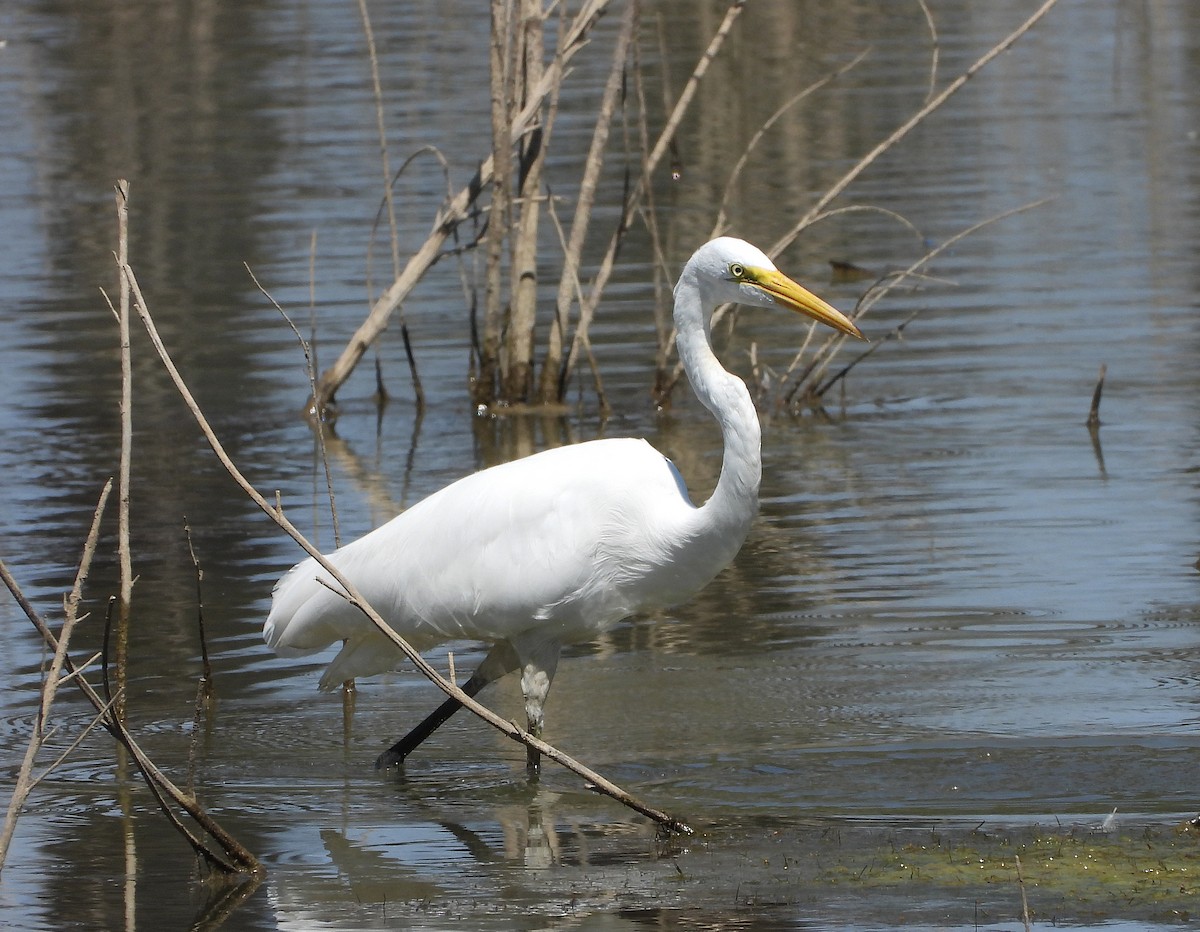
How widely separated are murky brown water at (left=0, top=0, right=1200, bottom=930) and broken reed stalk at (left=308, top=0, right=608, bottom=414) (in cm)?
38

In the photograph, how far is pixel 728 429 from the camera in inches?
246

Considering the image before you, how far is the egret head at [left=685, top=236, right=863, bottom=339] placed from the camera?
20.5ft

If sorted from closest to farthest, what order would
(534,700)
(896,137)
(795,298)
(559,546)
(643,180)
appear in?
(795,298) → (559,546) → (534,700) → (896,137) → (643,180)

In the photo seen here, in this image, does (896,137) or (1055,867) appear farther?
(896,137)

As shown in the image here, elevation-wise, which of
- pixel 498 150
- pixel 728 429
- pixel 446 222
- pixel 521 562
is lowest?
pixel 521 562

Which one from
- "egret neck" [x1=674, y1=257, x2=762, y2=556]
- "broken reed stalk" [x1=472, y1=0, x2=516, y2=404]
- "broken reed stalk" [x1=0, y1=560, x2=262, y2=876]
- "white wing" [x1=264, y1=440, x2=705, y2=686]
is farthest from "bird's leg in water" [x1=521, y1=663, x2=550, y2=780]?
"broken reed stalk" [x1=472, y1=0, x2=516, y2=404]

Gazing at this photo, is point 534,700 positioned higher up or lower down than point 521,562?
lower down

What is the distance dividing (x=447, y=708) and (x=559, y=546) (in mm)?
664

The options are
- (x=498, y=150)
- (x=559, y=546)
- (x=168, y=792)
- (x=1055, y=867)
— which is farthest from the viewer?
(x=498, y=150)

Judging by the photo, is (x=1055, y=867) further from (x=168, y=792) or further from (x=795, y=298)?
(x=168, y=792)

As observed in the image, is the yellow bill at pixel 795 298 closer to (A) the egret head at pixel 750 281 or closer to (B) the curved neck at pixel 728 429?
(A) the egret head at pixel 750 281

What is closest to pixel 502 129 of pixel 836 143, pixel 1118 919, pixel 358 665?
pixel 358 665

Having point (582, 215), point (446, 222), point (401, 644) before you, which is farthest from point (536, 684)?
point (446, 222)

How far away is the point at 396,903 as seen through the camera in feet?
17.9
